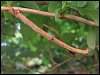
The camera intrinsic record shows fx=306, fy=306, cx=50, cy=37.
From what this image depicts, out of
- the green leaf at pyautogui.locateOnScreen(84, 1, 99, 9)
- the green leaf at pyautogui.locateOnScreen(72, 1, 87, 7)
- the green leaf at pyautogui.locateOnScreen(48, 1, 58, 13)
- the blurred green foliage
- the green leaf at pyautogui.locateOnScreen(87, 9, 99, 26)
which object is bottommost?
the blurred green foliage

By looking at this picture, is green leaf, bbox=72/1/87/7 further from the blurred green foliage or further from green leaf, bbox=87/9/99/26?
the blurred green foliage

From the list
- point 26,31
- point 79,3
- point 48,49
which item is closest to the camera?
point 79,3

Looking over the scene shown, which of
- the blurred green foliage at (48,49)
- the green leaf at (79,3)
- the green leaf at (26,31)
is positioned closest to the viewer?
the green leaf at (79,3)

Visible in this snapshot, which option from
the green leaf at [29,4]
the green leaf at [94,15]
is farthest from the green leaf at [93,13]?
the green leaf at [29,4]

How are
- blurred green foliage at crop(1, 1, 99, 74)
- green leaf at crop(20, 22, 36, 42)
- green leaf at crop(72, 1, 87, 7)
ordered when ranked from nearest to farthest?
green leaf at crop(72, 1, 87, 7), green leaf at crop(20, 22, 36, 42), blurred green foliage at crop(1, 1, 99, 74)

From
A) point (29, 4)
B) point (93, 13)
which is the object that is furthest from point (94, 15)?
point (29, 4)

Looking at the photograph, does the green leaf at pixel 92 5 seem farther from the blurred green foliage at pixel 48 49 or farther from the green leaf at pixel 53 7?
the blurred green foliage at pixel 48 49

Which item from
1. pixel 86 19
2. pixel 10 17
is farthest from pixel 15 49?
pixel 86 19

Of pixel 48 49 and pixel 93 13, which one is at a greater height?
pixel 93 13

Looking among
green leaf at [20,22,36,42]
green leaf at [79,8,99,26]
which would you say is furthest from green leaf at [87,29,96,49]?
green leaf at [20,22,36,42]

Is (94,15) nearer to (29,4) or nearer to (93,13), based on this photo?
(93,13)

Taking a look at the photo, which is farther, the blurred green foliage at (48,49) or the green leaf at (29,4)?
the blurred green foliage at (48,49)

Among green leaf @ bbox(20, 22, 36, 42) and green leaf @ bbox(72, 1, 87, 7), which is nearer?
green leaf @ bbox(72, 1, 87, 7)
